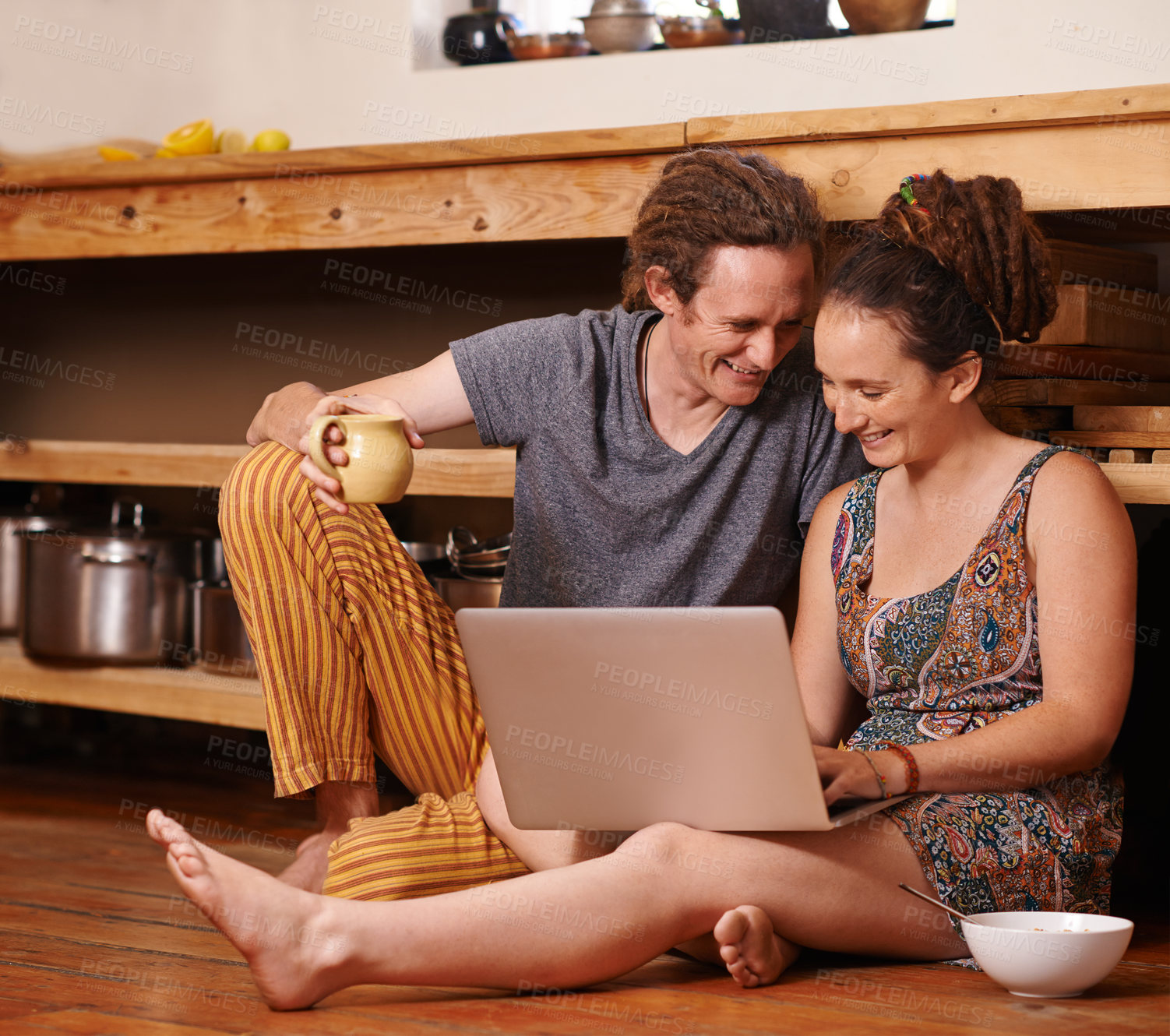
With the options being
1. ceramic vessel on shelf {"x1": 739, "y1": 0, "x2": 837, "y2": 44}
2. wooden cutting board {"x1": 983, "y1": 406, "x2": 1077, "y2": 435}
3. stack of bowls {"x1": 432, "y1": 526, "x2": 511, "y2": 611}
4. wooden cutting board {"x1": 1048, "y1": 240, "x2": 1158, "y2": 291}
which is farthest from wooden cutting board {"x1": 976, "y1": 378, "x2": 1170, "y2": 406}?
A: ceramic vessel on shelf {"x1": 739, "y1": 0, "x2": 837, "y2": 44}

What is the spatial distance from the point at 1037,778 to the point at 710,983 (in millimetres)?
367

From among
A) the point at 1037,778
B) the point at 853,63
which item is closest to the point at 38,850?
the point at 1037,778

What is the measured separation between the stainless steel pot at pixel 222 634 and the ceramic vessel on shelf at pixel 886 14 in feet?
4.34

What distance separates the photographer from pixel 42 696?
7.27ft

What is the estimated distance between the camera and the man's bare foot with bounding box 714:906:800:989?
1.20 m

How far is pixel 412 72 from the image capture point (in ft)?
7.97

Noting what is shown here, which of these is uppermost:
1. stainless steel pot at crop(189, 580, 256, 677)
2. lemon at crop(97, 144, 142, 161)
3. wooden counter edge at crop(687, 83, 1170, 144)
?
lemon at crop(97, 144, 142, 161)

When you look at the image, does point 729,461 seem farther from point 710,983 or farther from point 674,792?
point 710,983

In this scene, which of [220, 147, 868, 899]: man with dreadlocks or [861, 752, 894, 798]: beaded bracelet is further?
[220, 147, 868, 899]: man with dreadlocks

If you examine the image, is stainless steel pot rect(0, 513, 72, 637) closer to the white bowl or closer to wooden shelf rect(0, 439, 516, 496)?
wooden shelf rect(0, 439, 516, 496)

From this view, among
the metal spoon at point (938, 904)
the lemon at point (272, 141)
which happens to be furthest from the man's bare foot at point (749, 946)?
the lemon at point (272, 141)

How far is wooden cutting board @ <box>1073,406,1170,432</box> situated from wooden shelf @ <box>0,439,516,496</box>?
0.72 m

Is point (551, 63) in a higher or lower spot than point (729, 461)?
higher

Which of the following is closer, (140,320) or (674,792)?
(674,792)
